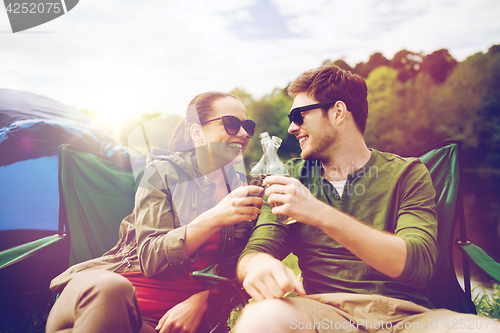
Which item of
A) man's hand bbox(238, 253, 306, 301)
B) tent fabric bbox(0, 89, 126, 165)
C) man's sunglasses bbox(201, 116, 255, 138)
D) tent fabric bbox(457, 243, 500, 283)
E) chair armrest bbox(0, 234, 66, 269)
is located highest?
tent fabric bbox(0, 89, 126, 165)

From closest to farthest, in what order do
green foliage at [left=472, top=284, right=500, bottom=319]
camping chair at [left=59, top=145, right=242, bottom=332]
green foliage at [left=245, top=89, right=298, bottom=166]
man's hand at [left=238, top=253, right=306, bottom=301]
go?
man's hand at [left=238, top=253, right=306, bottom=301] < camping chair at [left=59, top=145, right=242, bottom=332] < green foliage at [left=472, top=284, right=500, bottom=319] < green foliage at [left=245, top=89, right=298, bottom=166]

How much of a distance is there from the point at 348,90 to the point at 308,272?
113cm

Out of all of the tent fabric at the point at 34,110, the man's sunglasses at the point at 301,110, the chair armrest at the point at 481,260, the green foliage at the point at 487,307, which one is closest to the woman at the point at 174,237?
the man's sunglasses at the point at 301,110

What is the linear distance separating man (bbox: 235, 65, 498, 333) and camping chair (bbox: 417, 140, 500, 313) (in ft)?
1.80

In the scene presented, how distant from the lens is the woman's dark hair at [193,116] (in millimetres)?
1732

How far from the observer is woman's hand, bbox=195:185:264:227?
122 cm

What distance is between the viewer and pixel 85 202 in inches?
84.4

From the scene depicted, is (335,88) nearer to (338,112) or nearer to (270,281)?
(338,112)

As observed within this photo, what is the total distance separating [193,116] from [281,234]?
37.2 inches

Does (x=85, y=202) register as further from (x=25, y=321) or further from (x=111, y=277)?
(x=111, y=277)

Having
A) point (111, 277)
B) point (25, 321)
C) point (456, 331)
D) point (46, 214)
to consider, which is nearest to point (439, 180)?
point (456, 331)

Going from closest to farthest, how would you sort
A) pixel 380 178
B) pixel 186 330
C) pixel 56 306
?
1. pixel 56 306
2. pixel 186 330
3. pixel 380 178

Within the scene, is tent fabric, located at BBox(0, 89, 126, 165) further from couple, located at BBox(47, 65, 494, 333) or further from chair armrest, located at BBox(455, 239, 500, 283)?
chair armrest, located at BBox(455, 239, 500, 283)

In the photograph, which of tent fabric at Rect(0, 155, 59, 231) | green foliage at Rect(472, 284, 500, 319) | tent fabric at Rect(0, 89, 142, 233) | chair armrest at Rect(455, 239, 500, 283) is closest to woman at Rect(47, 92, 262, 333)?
tent fabric at Rect(0, 89, 142, 233)
